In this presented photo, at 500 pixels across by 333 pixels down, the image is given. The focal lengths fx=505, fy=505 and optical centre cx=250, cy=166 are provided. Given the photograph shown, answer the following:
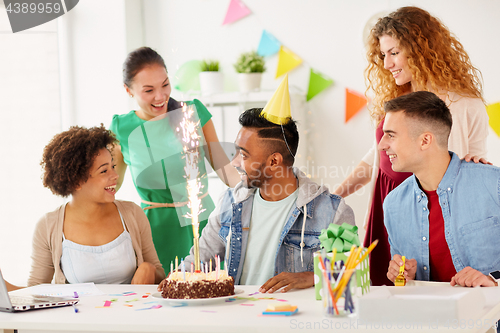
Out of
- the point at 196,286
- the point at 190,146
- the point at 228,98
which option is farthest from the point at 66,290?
the point at 228,98

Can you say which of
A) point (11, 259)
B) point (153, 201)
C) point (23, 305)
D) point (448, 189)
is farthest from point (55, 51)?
point (448, 189)

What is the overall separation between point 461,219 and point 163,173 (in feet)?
3.49

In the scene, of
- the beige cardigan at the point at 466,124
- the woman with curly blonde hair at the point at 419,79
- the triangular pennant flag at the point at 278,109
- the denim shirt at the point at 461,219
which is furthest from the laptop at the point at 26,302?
the beige cardigan at the point at 466,124

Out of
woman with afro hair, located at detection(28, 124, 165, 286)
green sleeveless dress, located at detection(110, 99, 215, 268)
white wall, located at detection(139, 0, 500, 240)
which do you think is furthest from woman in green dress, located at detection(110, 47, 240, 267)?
white wall, located at detection(139, 0, 500, 240)

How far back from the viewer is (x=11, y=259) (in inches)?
107

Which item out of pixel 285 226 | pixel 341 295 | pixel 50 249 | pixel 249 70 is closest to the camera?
pixel 341 295

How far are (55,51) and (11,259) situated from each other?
1.20 metres

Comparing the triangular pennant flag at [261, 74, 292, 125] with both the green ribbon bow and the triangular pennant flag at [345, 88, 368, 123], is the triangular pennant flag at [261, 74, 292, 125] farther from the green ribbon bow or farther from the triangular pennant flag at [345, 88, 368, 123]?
the triangular pennant flag at [345, 88, 368, 123]

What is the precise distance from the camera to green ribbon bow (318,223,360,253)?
3.41 feet

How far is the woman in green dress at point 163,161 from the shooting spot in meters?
1.88

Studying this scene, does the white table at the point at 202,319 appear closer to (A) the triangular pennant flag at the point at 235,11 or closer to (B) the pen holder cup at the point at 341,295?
(B) the pen holder cup at the point at 341,295

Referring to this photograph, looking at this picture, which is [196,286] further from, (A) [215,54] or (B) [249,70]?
(A) [215,54]

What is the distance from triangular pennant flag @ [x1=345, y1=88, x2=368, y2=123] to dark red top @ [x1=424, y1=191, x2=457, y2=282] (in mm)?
1473

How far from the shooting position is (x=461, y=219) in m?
1.31
